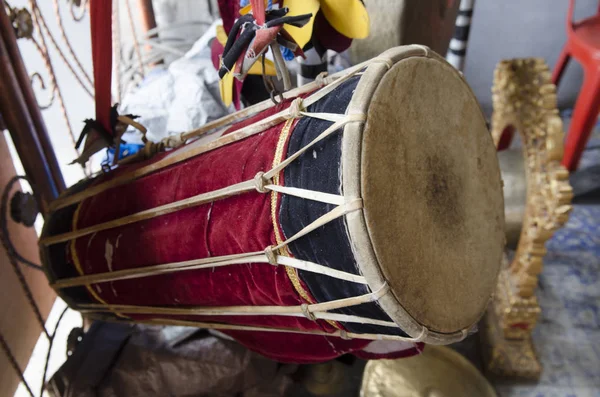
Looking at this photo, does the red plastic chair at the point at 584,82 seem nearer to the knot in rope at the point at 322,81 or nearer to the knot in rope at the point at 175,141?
the knot in rope at the point at 322,81

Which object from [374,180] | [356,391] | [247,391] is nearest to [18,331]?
[247,391]

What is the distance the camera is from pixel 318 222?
0.61 metres

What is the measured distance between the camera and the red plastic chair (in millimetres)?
1789

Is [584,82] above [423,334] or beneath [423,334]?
beneath

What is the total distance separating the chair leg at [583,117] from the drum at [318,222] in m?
1.21

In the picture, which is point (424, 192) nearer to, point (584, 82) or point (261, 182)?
point (261, 182)

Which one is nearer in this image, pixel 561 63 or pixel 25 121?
pixel 25 121

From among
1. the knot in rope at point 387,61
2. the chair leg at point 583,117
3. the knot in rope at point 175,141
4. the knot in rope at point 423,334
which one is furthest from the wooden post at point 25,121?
the chair leg at point 583,117

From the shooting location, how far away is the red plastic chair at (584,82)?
1789mm

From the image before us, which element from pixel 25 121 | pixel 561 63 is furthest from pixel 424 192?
pixel 561 63

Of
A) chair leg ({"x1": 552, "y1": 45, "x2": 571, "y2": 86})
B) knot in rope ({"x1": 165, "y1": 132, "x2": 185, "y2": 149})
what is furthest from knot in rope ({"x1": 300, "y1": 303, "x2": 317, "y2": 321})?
chair leg ({"x1": 552, "y1": 45, "x2": 571, "y2": 86})

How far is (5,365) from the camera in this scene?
3.61ft

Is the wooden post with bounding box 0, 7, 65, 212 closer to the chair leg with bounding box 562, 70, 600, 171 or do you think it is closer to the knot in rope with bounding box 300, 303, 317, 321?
the knot in rope with bounding box 300, 303, 317, 321

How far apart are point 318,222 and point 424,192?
18 centimetres
